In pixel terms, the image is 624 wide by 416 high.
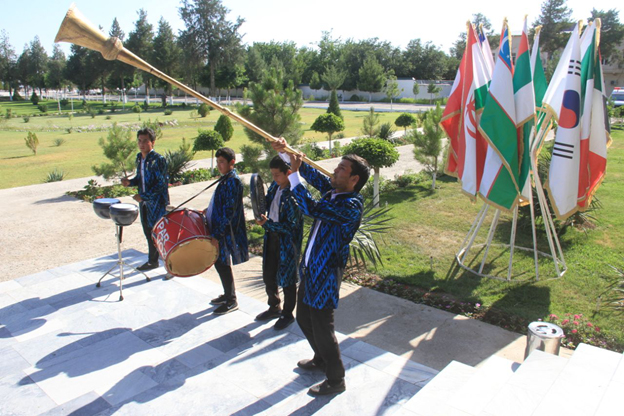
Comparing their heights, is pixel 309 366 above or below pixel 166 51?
below

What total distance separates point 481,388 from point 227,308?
2794mm

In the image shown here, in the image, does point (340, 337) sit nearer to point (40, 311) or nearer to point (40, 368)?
point (40, 368)

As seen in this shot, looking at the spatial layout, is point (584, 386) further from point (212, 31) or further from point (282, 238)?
point (212, 31)

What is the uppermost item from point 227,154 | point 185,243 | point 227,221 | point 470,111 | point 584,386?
point 470,111

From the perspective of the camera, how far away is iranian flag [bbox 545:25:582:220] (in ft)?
19.0

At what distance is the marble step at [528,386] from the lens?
2928 millimetres

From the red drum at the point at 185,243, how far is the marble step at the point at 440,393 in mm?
2395

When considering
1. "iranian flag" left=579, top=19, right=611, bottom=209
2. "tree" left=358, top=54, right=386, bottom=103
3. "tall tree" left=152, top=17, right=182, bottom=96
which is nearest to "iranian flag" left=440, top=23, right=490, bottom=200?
"iranian flag" left=579, top=19, right=611, bottom=209

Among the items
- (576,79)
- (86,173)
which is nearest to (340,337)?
(576,79)

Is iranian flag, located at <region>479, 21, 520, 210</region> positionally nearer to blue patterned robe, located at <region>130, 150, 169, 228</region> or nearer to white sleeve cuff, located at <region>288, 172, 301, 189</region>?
white sleeve cuff, located at <region>288, 172, 301, 189</region>

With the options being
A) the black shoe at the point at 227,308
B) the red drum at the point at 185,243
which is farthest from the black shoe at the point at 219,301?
the red drum at the point at 185,243

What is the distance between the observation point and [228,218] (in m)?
4.90

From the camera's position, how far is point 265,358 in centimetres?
428

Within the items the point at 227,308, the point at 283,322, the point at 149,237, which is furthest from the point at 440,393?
the point at 149,237
